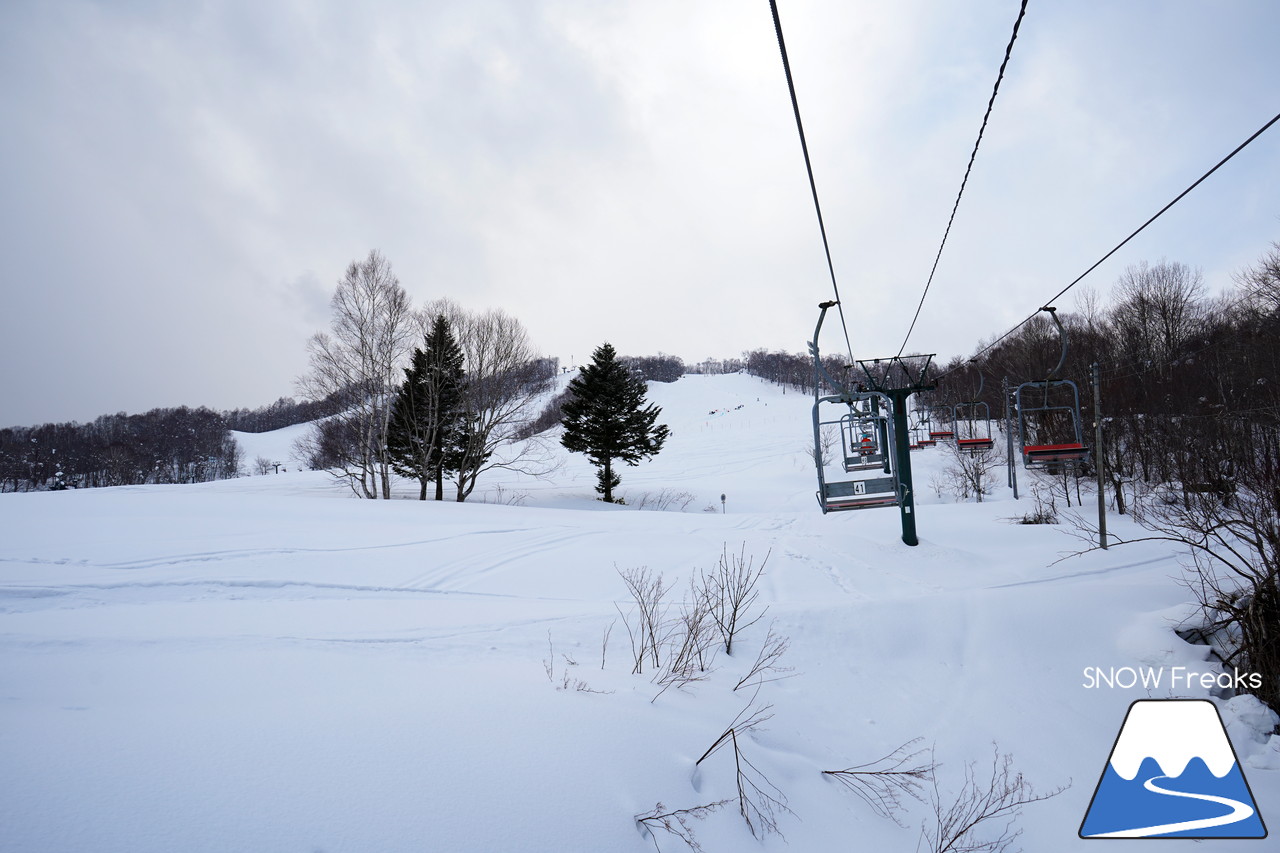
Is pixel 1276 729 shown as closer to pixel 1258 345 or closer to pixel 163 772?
pixel 163 772

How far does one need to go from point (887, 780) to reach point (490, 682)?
3718 mm

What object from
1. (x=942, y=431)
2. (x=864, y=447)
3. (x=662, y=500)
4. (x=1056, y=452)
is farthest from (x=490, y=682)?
(x=942, y=431)

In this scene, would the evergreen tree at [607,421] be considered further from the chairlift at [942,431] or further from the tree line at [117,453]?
the tree line at [117,453]

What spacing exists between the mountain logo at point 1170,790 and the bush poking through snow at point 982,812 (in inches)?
19.5

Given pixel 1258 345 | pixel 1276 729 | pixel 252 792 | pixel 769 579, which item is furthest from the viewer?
pixel 1258 345

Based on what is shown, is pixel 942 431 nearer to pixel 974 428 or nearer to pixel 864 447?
pixel 974 428

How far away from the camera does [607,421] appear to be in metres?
27.6

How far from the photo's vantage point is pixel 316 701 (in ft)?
12.2

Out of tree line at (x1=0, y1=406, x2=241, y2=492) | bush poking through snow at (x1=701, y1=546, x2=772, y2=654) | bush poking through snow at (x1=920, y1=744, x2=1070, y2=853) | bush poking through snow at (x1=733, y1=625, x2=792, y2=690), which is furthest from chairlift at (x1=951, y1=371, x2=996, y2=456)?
tree line at (x1=0, y1=406, x2=241, y2=492)

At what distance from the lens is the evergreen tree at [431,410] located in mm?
23672

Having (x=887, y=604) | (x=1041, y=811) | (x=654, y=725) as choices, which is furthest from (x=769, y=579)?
(x=654, y=725)

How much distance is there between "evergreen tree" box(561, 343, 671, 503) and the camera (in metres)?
27.6

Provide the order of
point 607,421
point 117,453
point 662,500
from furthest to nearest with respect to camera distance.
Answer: point 117,453
point 662,500
point 607,421

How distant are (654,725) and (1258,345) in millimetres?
29426
